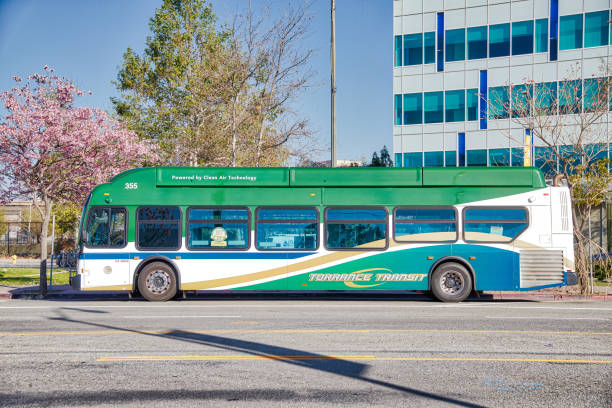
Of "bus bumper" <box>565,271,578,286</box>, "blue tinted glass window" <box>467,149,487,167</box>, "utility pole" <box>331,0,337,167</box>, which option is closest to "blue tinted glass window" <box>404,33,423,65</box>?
"blue tinted glass window" <box>467,149,487,167</box>

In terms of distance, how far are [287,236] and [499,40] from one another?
80.5 ft

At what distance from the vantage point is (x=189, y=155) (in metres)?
27.4

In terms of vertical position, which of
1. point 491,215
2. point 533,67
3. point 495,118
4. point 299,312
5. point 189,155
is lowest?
point 299,312

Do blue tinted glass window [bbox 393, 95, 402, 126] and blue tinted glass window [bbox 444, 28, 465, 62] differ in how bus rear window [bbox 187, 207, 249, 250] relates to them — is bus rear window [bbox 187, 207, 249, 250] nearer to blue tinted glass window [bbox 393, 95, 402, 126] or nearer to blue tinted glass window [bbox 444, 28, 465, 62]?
blue tinted glass window [bbox 393, 95, 402, 126]

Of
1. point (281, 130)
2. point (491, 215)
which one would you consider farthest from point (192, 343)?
point (281, 130)

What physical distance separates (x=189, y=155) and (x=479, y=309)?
18.6 metres

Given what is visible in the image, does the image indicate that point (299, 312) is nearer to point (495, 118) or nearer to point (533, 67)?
point (495, 118)

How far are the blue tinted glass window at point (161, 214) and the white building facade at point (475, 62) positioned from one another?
22.3 m

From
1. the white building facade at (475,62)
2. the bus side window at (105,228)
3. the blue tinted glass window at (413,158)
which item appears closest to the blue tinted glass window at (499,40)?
the white building facade at (475,62)

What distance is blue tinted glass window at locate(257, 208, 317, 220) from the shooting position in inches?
559

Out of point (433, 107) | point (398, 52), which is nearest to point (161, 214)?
point (433, 107)

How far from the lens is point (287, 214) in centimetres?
1426

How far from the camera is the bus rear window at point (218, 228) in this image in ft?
46.3

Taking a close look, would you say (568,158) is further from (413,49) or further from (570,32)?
(413,49)
